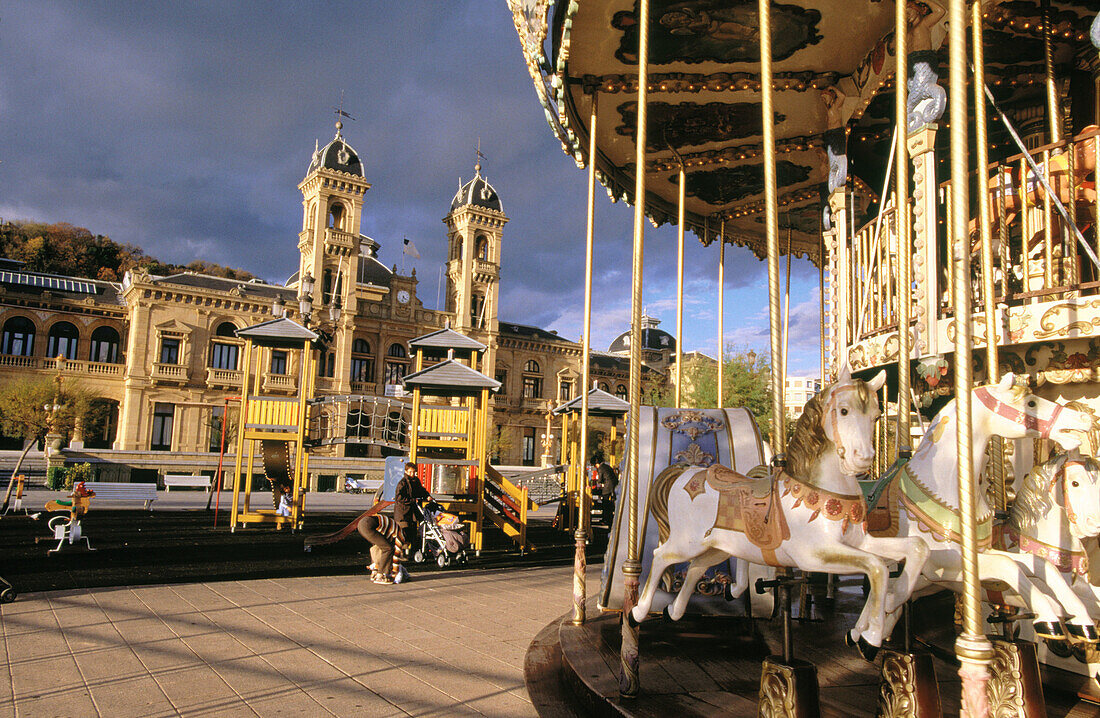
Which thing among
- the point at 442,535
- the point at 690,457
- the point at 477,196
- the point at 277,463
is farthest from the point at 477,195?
the point at 690,457

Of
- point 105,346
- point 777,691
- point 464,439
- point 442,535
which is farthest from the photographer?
point 105,346

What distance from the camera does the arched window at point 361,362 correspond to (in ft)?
167

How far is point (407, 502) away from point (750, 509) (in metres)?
7.38

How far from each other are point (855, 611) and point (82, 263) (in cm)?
6858

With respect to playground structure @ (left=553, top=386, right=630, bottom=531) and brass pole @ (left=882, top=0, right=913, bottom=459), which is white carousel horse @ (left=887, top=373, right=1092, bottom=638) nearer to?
brass pole @ (left=882, top=0, right=913, bottom=459)

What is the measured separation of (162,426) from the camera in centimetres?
4328

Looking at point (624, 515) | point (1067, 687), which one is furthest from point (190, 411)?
point (1067, 687)

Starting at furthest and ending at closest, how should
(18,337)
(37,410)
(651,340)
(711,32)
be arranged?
(651,340), (18,337), (37,410), (711,32)

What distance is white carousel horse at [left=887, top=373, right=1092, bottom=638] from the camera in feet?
12.4

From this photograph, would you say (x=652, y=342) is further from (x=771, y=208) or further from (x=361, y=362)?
(x=771, y=208)

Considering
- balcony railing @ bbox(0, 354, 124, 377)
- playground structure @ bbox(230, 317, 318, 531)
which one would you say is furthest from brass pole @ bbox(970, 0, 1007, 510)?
balcony railing @ bbox(0, 354, 124, 377)

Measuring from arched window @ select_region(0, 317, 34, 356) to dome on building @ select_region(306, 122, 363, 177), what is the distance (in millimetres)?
19923

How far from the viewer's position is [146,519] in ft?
61.3

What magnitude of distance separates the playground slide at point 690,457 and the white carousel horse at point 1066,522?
2400 mm
